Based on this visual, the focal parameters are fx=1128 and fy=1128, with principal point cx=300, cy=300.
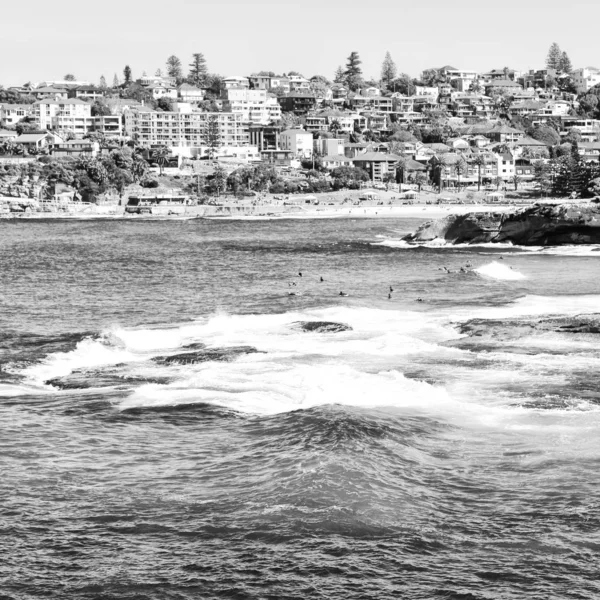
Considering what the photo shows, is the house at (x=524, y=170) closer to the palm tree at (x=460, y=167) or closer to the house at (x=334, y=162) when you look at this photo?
the palm tree at (x=460, y=167)

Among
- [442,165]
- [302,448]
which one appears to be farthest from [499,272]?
[442,165]

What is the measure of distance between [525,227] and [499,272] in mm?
26514

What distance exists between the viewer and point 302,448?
29.3 metres

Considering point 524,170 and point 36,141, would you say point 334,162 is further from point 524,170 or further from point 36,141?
point 36,141

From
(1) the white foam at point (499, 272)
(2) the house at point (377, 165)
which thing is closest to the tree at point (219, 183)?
(2) the house at point (377, 165)

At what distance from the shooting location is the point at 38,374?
131 ft

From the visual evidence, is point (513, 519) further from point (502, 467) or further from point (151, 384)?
point (151, 384)

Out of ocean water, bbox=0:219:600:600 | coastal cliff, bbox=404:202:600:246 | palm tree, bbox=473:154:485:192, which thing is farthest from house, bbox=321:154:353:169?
ocean water, bbox=0:219:600:600

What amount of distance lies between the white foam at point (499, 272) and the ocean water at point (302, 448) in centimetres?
919

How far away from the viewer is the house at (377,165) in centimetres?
19350

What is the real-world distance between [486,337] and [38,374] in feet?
57.0

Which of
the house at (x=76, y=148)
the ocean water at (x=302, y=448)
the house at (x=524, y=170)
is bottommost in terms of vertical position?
the ocean water at (x=302, y=448)

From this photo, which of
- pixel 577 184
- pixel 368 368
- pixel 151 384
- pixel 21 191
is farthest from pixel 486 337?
pixel 21 191

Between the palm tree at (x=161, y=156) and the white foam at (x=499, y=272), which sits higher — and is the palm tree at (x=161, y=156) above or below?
above
